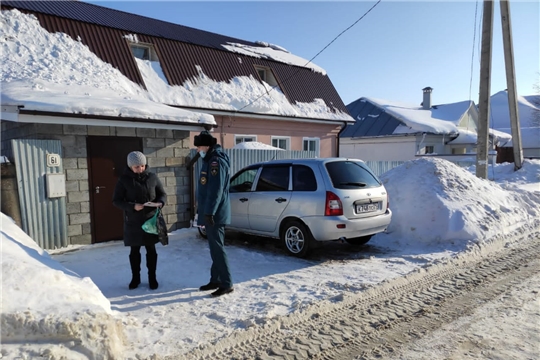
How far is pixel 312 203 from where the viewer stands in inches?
227

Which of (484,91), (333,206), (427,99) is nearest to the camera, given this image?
(333,206)

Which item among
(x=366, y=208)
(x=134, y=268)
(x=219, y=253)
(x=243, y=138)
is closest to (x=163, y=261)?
(x=134, y=268)

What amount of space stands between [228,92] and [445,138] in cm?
1766

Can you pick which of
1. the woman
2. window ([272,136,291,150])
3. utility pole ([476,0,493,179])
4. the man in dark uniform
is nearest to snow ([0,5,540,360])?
the man in dark uniform

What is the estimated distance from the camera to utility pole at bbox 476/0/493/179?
1070cm

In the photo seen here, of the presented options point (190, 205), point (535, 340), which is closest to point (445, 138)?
point (190, 205)

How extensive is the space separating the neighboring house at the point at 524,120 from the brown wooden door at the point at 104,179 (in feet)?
102

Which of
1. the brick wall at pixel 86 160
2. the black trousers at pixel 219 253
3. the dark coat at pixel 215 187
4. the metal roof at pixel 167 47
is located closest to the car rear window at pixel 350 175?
the dark coat at pixel 215 187

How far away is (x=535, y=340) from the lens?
326 cm

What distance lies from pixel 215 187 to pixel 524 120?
5132cm

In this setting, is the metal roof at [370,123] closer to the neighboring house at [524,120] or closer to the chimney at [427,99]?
the chimney at [427,99]

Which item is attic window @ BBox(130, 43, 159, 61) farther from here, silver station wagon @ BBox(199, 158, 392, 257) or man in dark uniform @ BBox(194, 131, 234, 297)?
man in dark uniform @ BBox(194, 131, 234, 297)

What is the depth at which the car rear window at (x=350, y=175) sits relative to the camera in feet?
19.0

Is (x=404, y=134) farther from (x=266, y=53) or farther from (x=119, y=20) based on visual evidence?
(x=119, y=20)
